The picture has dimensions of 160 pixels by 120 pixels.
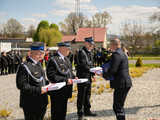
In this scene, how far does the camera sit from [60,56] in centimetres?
Result: 396

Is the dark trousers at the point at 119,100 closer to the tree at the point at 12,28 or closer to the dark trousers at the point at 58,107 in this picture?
the dark trousers at the point at 58,107

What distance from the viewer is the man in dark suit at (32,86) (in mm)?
2979

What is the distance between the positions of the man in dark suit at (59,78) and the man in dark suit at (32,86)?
568mm

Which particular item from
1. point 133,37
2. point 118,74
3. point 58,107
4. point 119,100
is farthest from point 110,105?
point 133,37

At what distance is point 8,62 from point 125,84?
14.5 m

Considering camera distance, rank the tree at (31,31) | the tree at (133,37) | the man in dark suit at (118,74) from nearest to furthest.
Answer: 1. the man in dark suit at (118,74)
2. the tree at (133,37)
3. the tree at (31,31)

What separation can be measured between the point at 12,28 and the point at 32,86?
68952mm

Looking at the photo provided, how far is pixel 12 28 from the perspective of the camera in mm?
67250

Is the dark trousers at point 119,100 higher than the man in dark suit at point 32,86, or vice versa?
the man in dark suit at point 32,86

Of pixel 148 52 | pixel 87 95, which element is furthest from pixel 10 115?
pixel 148 52

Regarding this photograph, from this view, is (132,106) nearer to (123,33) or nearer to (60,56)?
(60,56)

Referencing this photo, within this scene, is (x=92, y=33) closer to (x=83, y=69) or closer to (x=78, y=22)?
(x=78, y=22)

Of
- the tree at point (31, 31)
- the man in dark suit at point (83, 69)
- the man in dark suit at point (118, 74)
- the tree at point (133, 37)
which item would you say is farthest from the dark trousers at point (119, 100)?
the tree at point (31, 31)

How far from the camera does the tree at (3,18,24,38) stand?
2598 inches
